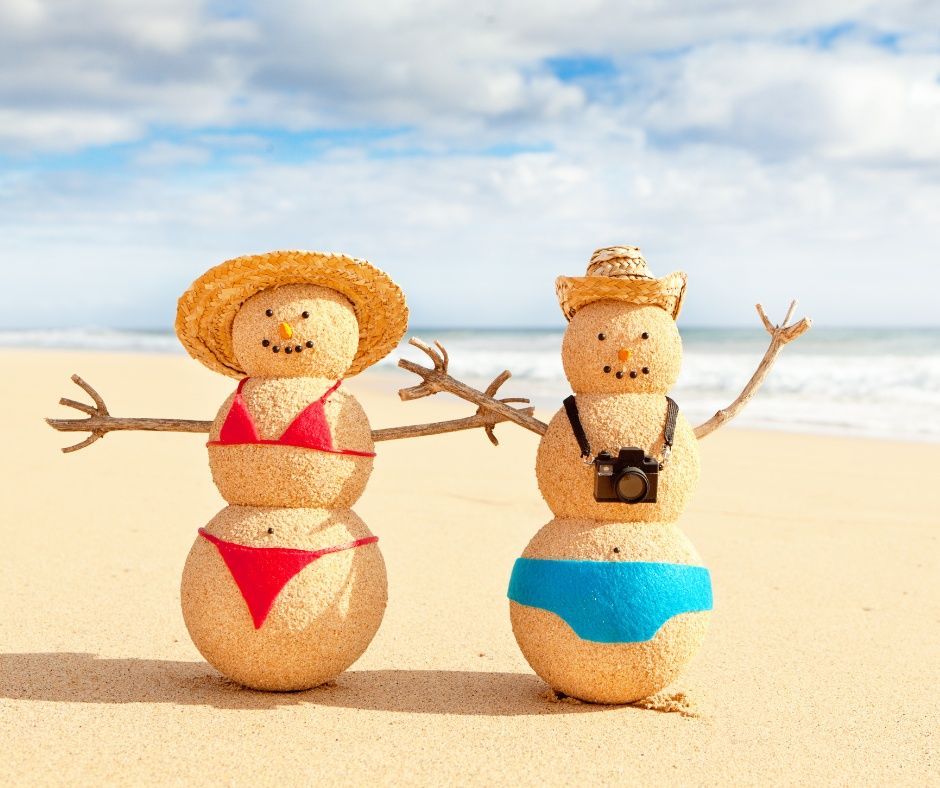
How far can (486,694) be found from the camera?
4.51 metres

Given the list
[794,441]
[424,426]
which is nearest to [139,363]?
[794,441]

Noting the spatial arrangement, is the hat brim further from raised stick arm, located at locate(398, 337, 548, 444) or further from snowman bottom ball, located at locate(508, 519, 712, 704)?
snowman bottom ball, located at locate(508, 519, 712, 704)

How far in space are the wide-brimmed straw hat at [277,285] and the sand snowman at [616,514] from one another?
84 centimetres

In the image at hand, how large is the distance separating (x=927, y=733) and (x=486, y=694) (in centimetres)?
186

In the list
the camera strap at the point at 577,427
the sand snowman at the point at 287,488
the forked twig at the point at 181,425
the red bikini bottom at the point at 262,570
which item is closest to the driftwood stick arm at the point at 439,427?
the forked twig at the point at 181,425

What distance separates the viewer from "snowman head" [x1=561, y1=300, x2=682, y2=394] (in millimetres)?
4246

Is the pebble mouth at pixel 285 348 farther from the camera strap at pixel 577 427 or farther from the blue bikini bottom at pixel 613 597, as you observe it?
the blue bikini bottom at pixel 613 597

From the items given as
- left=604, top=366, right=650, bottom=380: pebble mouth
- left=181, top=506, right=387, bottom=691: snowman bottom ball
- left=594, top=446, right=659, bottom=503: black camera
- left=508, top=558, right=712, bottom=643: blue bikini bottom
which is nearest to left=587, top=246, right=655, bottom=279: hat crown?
left=604, top=366, right=650, bottom=380: pebble mouth

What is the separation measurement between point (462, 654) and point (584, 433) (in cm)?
159

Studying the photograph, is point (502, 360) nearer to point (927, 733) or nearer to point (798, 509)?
point (798, 509)

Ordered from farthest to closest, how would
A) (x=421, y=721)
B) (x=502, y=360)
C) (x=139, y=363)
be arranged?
(x=502, y=360) → (x=139, y=363) → (x=421, y=721)

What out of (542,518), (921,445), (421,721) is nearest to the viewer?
(421,721)

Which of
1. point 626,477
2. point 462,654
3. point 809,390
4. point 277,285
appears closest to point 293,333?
point 277,285

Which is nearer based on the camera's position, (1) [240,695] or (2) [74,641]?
(1) [240,695]
